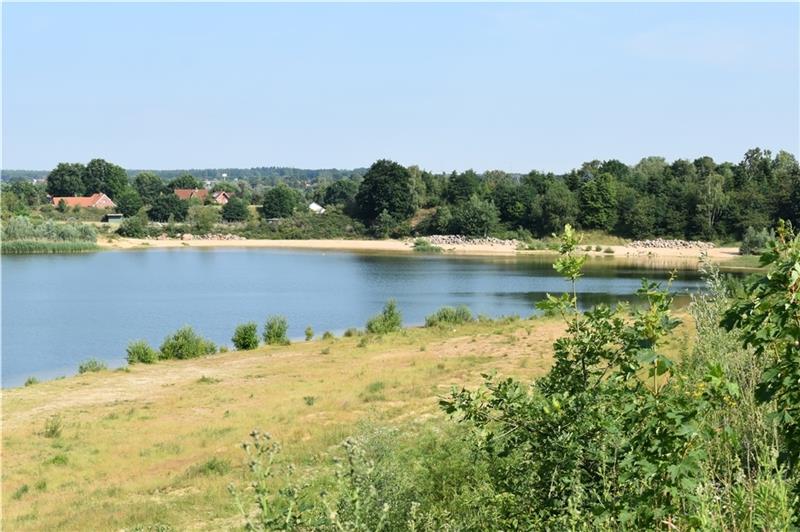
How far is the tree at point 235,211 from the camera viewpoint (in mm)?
115312

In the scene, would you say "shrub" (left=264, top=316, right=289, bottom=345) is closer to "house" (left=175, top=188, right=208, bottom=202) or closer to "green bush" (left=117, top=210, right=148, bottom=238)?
"green bush" (left=117, top=210, right=148, bottom=238)

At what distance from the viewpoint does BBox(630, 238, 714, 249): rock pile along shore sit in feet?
271

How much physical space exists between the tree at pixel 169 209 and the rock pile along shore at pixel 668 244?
6161cm

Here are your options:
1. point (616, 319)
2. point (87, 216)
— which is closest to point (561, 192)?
point (87, 216)

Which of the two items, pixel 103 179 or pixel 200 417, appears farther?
pixel 103 179

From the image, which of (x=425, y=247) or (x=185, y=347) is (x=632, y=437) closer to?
(x=185, y=347)

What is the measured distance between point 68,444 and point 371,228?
91.1 meters

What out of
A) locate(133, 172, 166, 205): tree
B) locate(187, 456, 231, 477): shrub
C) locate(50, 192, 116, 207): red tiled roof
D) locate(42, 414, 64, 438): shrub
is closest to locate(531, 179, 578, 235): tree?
locate(133, 172, 166, 205): tree

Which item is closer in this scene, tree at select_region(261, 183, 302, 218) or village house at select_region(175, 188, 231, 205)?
tree at select_region(261, 183, 302, 218)

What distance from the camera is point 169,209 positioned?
112312mm

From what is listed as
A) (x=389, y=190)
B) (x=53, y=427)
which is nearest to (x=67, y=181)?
(x=389, y=190)

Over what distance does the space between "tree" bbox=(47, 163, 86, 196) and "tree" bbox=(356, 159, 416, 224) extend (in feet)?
199

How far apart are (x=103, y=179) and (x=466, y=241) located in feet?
249

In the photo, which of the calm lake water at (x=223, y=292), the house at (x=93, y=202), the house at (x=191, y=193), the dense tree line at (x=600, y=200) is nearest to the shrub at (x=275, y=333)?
the calm lake water at (x=223, y=292)
